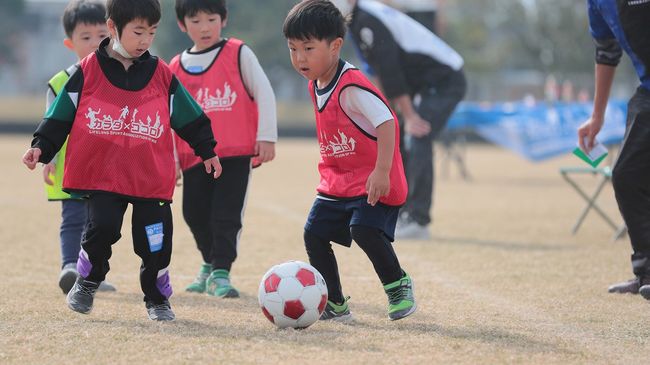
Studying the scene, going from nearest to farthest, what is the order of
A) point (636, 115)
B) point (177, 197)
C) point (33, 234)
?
point (636, 115)
point (33, 234)
point (177, 197)

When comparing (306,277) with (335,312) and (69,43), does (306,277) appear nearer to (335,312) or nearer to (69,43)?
(335,312)

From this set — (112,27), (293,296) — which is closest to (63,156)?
(112,27)

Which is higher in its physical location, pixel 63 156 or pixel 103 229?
pixel 63 156

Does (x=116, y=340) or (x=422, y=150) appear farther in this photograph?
(x=422, y=150)

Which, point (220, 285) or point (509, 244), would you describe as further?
point (509, 244)

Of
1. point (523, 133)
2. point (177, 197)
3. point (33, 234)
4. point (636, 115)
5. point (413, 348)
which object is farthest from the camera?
point (523, 133)

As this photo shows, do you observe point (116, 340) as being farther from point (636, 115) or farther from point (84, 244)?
point (636, 115)

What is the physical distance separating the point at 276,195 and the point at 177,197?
1230mm

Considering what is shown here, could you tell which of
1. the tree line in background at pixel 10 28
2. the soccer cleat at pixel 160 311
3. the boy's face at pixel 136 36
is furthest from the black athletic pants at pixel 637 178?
the tree line in background at pixel 10 28

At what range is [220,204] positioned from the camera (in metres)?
5.46

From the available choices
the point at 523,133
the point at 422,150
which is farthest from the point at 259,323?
the point at 523,133

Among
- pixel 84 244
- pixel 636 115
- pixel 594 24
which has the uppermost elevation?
pixel 594 24

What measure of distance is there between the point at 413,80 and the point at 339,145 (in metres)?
4.04

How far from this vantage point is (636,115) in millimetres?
5082
